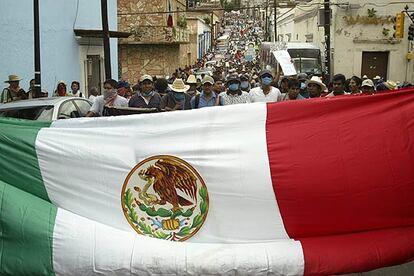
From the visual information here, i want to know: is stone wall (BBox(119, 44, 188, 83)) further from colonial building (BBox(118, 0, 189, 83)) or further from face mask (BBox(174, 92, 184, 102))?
face mask (BBox(174, 92, 184, 102))

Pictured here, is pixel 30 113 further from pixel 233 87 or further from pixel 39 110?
pixel 233 87

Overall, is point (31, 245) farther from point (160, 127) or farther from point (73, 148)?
point (160, 127)

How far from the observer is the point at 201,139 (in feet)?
14.7

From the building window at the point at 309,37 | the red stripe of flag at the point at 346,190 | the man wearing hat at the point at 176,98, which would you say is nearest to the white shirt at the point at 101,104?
the man wearing hat at the point at 176,98

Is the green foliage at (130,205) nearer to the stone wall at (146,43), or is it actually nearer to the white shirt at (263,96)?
the white shirt at (263,96)

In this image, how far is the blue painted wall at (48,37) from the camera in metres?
13.3

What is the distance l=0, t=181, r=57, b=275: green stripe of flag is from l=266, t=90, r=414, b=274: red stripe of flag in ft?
5.52

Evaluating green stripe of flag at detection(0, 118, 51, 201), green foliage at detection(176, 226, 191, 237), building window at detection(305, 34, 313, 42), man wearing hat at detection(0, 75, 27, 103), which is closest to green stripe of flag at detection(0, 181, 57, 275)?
green stripe of flag at detection(0, 118, 51, 201)

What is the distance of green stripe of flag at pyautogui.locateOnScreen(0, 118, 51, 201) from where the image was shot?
14.7 ft

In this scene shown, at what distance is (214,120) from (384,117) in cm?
127

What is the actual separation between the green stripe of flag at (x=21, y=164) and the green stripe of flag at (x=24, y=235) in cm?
11

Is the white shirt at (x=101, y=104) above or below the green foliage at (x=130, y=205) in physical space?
above

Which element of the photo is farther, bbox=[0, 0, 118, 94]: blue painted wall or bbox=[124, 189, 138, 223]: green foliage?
bbox=[0, 0, 118, 94]: blue painted wall

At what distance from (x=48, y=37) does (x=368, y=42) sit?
17.1 meters
